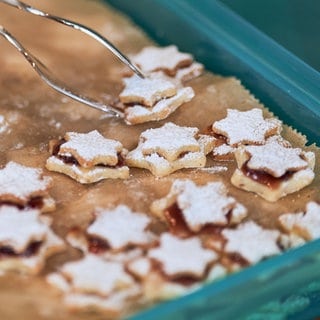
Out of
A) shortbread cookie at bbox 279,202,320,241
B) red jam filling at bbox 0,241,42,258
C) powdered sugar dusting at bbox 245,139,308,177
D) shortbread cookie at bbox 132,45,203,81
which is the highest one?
shortbread cookie at bbox 132,45,203,81

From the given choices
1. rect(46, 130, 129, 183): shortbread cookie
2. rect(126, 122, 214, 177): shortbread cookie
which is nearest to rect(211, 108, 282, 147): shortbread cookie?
rect(126, 122, 214, 177): shortbread cookie

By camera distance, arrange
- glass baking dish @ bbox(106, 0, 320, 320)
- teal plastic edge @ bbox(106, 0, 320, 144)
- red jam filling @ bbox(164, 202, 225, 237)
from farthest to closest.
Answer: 1. teal plastic edge @ bbox(106, 0, 320, 144)
2. red jam filling @ bbox(164, 202, 225, 237)
3. glass baking dish @ bbox(106, 0, 320, 320)

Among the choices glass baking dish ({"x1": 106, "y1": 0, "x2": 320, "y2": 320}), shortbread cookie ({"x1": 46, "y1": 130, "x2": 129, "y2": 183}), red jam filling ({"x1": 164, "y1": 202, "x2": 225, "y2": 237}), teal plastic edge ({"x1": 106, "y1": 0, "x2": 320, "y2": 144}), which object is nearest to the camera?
glass baking dish ({"x1": 106, "y1": 0, "x2": 320, "y2": 320})

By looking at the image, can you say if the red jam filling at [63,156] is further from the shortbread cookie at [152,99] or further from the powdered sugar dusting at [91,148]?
the shortbread cookie at [152,99]

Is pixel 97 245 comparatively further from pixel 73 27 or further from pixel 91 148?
pixel 73 27

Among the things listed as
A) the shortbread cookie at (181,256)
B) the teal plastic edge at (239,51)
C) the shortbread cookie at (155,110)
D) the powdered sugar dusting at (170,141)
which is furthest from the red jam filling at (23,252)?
the teal plastic edge at (239,51)

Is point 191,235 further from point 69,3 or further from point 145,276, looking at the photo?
point 69,3

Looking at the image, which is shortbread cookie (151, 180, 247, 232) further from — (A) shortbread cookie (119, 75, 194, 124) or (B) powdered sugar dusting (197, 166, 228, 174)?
(A) shortbread cookie (119, 75, 194, 124)
